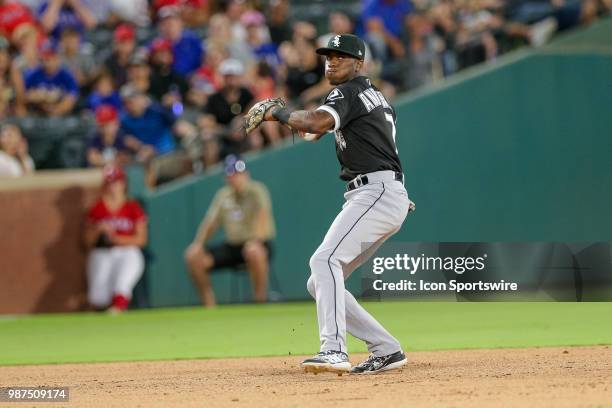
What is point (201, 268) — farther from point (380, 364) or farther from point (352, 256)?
point (352, 256)

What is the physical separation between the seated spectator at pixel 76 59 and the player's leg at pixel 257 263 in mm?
3429

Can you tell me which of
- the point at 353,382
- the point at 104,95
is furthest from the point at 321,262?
the point at 104,95

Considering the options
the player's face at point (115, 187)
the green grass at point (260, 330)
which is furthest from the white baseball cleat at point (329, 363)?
the player's face at point (115, 187)

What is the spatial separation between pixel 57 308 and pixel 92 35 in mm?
4254

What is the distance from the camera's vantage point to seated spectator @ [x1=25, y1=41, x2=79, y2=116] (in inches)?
574

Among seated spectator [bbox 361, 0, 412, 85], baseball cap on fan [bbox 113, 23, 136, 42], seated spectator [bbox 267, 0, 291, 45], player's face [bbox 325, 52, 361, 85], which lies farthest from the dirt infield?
seated spectator [bbox 267, 0, 291, 45]

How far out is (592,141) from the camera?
13594 millimetres

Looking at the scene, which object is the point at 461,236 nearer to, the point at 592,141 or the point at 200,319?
the point at 592,141

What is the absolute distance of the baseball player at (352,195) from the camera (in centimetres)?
668

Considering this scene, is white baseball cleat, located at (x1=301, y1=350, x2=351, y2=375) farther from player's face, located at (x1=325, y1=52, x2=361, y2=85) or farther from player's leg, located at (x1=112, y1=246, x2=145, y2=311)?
player's leg, located at (x1=112, y1=246, x2=145, y2=311)

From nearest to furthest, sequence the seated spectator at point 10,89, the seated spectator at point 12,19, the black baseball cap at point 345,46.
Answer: the black baseball cap at point 345,46, the seated spectator at point 10,89, the seated spectator at point 12,19

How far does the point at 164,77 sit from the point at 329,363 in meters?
9.01
